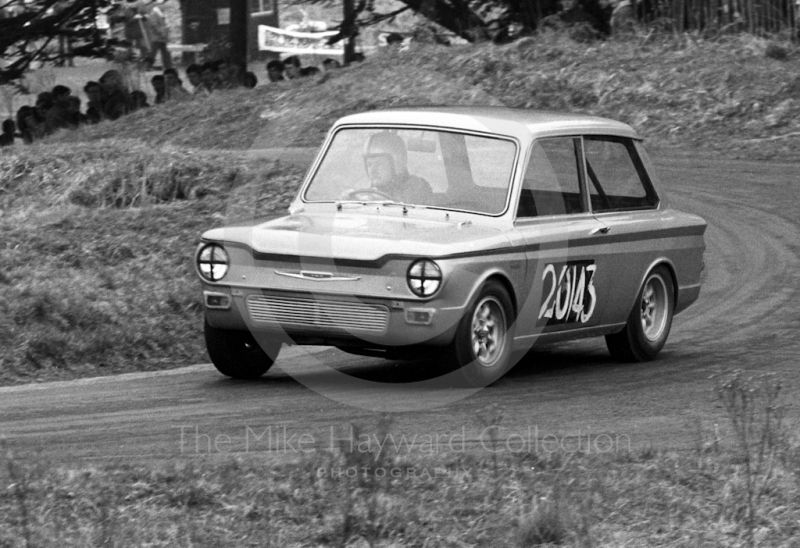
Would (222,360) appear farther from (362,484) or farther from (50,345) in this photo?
(362,484)

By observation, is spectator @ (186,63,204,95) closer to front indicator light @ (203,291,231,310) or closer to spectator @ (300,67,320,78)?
spectator @ (300,67,320,78)

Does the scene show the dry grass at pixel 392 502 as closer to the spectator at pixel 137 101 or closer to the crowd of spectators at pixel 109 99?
the crowd of spectators at pixel 109 99

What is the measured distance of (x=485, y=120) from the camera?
835 cm

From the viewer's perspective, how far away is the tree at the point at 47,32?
97.0ft

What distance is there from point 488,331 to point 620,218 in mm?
1745

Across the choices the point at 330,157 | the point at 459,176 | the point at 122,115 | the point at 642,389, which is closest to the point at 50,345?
the point at 330,157

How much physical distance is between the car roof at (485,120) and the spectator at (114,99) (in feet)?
63.0

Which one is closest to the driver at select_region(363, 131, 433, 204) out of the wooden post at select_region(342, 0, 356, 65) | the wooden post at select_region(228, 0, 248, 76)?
the wooden post at select_region(342, 0, 356, 65)

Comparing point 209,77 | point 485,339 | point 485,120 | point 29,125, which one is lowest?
point 29,125

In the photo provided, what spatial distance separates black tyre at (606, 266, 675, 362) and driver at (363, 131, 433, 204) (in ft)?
5.77

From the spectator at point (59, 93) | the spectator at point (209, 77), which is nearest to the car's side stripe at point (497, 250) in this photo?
the spectator at point (209, 77)

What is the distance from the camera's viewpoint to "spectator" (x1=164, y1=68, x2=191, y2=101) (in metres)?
26.4

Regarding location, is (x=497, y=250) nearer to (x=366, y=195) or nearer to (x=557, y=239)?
(x=557, y=239)

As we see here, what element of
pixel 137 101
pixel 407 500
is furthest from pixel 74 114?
pixel 407 500
